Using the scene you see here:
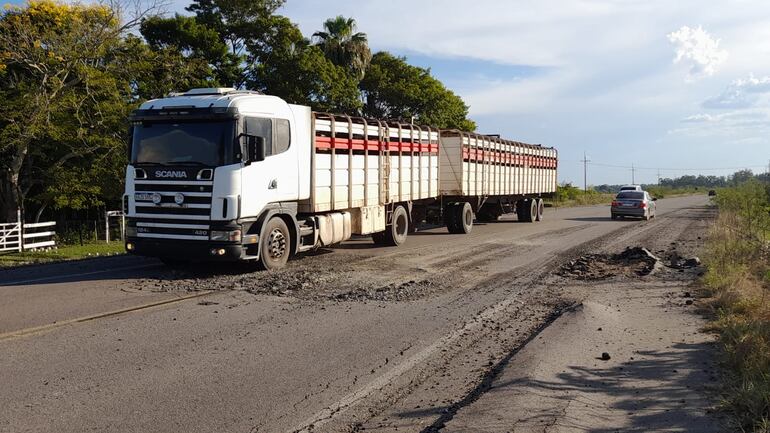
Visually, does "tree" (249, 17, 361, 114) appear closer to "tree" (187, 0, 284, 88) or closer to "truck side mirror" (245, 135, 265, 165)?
"tree" (187, 0, 284, 88)

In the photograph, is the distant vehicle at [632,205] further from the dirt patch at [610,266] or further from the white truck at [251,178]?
the white truck at [251,178]

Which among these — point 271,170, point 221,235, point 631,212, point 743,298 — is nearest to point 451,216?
point 271,170

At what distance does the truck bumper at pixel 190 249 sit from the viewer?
10.7 m

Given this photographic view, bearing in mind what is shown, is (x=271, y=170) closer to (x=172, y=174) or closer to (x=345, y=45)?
(x=172, y=174)

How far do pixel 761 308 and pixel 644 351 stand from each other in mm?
2475

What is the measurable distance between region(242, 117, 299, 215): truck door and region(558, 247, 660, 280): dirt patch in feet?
18.0

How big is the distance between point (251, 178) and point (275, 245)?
157 cm

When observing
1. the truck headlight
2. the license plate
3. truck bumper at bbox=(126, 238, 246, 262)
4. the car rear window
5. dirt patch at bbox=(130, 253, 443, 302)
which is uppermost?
the car rear window

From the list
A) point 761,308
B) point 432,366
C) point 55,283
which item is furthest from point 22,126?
point 761,308

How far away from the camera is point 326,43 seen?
41688 millimetres

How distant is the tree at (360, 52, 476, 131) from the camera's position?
44375mm

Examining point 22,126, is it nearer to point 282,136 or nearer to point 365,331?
point 282,136

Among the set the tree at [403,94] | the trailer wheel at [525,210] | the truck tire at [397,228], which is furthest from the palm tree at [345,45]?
the truck tire at [397,228]

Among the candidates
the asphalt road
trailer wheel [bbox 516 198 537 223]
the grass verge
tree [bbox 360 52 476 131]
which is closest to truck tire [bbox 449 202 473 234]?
the grass verge
